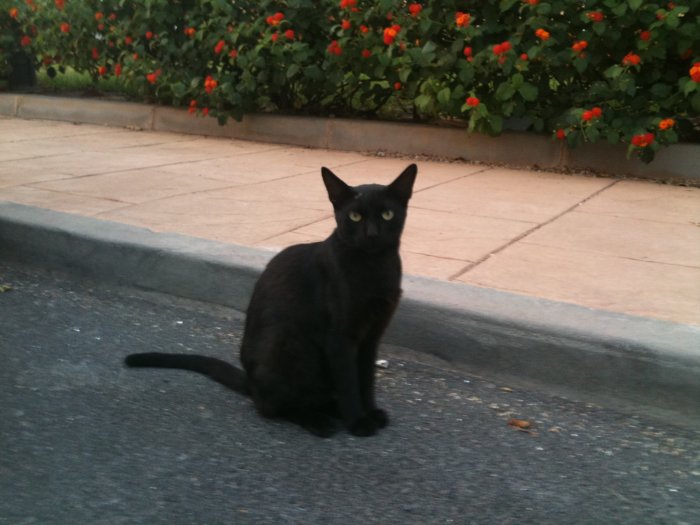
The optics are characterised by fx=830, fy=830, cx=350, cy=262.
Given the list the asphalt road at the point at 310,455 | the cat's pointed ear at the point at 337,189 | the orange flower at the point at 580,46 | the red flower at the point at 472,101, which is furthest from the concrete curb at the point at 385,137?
the cat's pointed ear at the point at 337,189

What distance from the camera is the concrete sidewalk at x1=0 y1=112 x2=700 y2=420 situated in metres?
3.26

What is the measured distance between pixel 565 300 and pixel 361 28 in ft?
13.5

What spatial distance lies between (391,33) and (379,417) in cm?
443

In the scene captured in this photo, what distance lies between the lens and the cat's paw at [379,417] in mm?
2910

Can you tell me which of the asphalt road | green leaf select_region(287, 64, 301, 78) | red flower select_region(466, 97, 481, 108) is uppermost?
green leaf select_region(287, 64, 301, 78)

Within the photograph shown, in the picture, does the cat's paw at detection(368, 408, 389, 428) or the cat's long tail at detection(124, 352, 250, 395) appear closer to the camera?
the cat's paw at detection(368, 408, 389, 428)

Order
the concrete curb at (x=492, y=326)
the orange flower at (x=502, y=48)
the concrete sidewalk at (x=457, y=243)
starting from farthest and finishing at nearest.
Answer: the orange flower at (x=502, y=48) < the concrete sidewalk at (x=457, y=243) < the concrete curb at (x=492, y=326)

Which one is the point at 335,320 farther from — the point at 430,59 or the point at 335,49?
the point at 335,49

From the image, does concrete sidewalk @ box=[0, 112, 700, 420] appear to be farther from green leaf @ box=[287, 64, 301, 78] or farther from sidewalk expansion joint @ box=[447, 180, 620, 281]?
green leaf @ box=[287, 64, 301, 78]

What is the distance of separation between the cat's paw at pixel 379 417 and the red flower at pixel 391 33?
4396 millimetres

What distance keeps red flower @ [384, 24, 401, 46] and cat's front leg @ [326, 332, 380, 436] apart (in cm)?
437

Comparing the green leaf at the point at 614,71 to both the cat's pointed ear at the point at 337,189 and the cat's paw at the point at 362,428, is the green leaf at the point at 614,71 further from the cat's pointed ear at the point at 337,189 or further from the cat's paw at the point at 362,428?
the cat's paw at the point at 362,428

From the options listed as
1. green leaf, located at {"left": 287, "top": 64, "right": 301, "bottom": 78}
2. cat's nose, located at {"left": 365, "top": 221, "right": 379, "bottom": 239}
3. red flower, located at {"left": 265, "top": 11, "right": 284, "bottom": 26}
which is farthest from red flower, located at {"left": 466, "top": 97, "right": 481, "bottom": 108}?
cat's nose, located at {"left": 365, "top": 221, "right": 379, "bottom": 239}

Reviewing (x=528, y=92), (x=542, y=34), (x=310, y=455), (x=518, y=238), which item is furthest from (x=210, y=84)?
(x=310, y=455)
